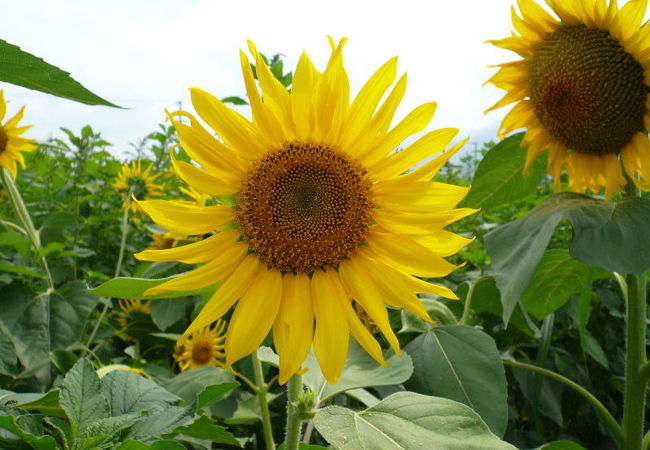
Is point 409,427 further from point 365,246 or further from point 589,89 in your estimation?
point 589,89

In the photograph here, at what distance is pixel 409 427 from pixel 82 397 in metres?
0.51

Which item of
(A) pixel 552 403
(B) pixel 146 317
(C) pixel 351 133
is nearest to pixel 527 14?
(C) pixel 351 133

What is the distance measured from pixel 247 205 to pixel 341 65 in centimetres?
29

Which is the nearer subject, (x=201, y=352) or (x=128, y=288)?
(x=128, y=288)

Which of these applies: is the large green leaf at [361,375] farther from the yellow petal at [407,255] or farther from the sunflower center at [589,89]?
the sunflower center at [589,89]

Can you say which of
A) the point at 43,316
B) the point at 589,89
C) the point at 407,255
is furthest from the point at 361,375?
the point at 43,316

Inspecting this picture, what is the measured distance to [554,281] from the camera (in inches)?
62.1

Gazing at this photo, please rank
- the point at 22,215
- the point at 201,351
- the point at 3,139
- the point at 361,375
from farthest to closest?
the point at 3,139 < the point at 22,215 < the point at 201,351 < the point at 361,375

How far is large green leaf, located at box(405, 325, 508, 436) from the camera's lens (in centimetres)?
116

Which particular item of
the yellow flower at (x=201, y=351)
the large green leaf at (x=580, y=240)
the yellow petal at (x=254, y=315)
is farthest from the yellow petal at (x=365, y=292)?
the yellow flower at (x=201, y=351)

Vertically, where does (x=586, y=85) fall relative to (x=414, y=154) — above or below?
above

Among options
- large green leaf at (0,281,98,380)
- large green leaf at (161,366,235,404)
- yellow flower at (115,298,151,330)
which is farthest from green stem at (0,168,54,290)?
large green leaf at (161,366,235,404)

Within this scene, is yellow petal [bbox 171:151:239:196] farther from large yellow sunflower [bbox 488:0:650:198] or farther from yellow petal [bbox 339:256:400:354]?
large yellow sunflower [bbox 488:0:650:198]

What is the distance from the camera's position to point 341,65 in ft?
3.11
